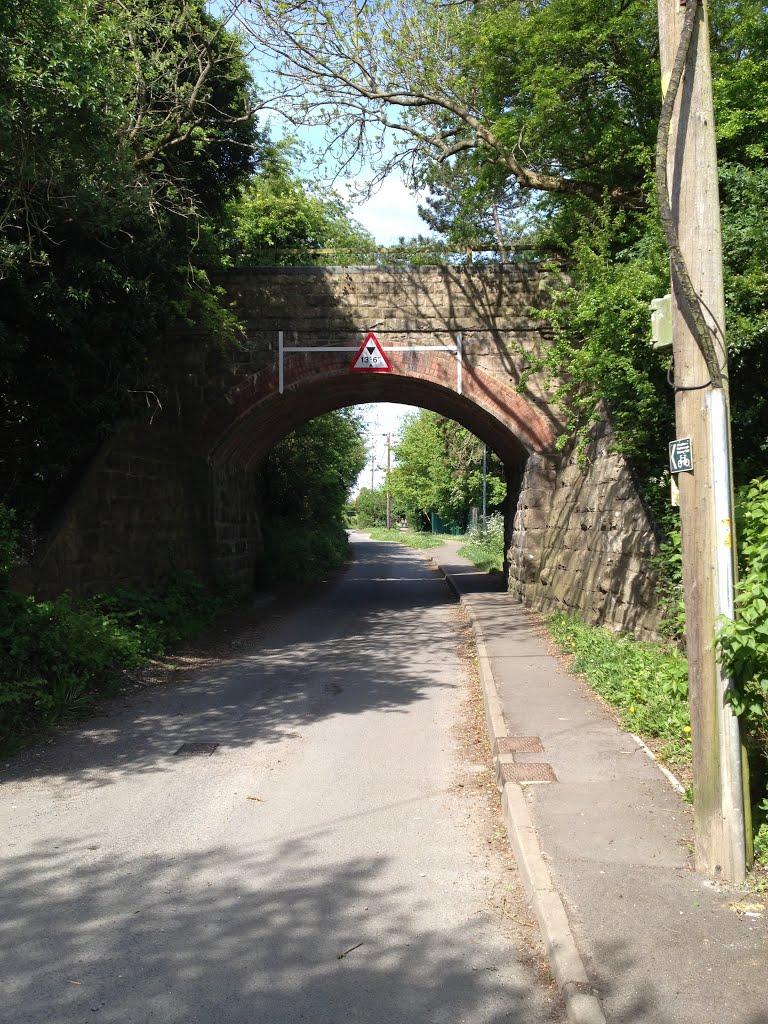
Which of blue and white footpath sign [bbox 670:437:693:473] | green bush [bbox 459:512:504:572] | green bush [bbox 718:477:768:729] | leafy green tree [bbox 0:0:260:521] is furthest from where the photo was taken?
green bush [bbox 459:512:504:572]

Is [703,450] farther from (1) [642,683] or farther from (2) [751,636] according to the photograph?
(1) [642,683]

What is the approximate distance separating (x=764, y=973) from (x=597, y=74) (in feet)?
40.8

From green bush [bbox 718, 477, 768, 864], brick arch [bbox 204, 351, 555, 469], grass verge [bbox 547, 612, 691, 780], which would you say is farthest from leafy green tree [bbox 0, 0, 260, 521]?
green bush [bbox 718, 477, 768, 864]

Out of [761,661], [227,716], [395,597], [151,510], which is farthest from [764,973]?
[395,597]

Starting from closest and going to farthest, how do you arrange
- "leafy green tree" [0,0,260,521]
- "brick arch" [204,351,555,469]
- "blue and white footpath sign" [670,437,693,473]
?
"blue and white footpath sign" [670,437,693,473] → "leafy green tree" [0,0,260,521] → "brick arch" [204,351,555,469]

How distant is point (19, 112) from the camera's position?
766 cm

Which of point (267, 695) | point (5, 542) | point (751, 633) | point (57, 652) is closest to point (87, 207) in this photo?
point (5, 542)

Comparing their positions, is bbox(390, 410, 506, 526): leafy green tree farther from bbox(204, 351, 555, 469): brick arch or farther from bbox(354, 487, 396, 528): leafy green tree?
bbox(354, 487, 396, 528): leafy green tree

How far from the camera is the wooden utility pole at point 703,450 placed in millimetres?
→ 4043

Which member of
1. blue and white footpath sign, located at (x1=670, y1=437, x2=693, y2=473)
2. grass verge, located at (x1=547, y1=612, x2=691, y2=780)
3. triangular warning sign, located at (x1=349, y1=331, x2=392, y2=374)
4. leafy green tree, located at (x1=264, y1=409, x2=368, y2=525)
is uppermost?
triangular warning sign, located at (x1=349, y1=331, x2=392, y2=374)

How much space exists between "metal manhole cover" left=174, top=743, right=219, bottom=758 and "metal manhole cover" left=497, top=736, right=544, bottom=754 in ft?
7.73

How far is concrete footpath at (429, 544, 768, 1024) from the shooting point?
3.11 m

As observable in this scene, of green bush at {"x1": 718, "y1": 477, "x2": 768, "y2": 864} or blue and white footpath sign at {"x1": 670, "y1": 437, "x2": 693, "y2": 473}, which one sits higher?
blue and white footpath sign at {"x1": 670, "y1": 437, "x2": 693, "y2": 473}

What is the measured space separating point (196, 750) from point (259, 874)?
102 inches
